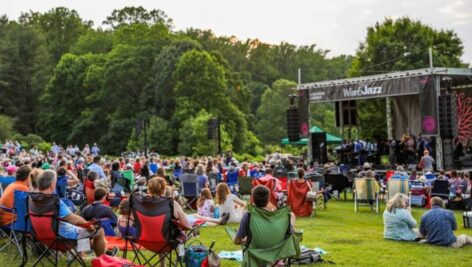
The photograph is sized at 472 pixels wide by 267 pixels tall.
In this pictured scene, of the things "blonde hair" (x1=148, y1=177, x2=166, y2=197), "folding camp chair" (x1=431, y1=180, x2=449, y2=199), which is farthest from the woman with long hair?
"folding camp chair" (x1=431, y1=180, x2=449, y2=199)

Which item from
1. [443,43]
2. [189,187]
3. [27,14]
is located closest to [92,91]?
[27,14]

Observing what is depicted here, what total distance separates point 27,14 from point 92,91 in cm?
2070

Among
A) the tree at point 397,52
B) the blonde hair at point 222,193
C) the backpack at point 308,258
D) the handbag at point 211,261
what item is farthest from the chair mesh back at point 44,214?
the tree at point 397,52

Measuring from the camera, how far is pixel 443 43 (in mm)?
36812

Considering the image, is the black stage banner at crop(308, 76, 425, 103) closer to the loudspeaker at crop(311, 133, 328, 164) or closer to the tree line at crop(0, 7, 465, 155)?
the loudspeaker at crop(311, 133, 328, 164)

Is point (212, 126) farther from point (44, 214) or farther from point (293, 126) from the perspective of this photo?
point (44, 214)

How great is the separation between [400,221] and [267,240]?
161 inches

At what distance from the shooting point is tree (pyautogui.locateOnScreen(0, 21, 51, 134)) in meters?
56.7

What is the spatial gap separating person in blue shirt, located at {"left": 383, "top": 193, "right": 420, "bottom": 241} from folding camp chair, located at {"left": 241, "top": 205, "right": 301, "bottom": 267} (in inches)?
153

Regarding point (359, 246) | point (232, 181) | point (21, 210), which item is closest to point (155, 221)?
point (21, 210)

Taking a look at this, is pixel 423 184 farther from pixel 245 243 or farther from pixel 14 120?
pixel 14 120

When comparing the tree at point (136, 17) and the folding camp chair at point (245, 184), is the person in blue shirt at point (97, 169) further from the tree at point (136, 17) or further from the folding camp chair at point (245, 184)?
the tree at point (136, 17)

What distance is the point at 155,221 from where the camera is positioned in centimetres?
625

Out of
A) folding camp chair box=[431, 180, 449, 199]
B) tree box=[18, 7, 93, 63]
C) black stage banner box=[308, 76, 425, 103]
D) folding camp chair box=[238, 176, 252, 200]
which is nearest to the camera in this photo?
folding camp chair box=[431, 180, 449, 199]
